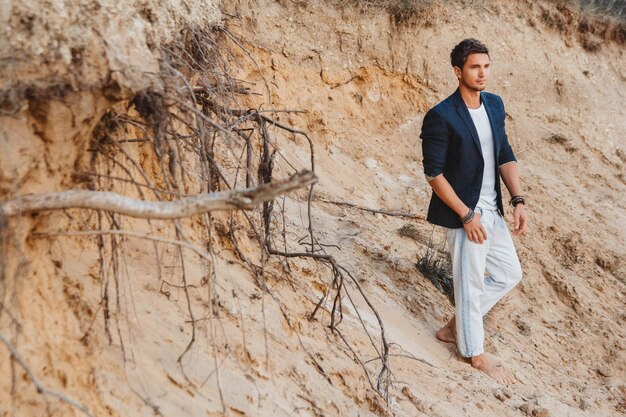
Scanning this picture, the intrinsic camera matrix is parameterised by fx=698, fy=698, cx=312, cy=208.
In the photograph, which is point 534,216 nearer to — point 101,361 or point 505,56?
point 505,56

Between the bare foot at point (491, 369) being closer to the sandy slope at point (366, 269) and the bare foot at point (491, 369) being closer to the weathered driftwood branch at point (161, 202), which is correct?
the sandy slope at point (366, 269)

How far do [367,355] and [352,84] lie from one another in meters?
4.15

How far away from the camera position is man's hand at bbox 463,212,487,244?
4.03m

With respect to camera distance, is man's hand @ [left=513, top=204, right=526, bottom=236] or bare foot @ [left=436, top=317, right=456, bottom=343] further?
bare foot @ [left=436, top=317, right=456, bottom=343]

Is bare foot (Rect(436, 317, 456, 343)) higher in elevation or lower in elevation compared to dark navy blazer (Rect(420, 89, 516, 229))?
lower

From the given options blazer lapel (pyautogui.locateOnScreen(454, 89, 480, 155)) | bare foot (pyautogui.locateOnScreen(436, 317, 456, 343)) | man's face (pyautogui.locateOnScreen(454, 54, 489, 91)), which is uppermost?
man's face (pyautogui.locateOnScreen(454, 54, 489, 91))

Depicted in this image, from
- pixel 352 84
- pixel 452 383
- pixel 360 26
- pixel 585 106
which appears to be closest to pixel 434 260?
pixel 452 383

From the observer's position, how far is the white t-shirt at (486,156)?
4.12 metres

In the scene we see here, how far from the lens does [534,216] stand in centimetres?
672

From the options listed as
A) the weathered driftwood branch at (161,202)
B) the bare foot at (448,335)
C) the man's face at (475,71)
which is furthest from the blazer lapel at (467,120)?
→ the weathered driftwood branch at (161,202)

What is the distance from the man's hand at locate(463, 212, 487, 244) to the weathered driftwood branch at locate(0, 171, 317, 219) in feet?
7.74

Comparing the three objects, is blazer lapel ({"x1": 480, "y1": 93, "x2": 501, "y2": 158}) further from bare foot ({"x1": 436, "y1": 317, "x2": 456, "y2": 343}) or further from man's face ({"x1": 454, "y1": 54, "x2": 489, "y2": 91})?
bare foot ({"x1": 436, "y1": 317, "x2": 456, "y2": 343})

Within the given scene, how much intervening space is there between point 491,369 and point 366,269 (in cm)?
114

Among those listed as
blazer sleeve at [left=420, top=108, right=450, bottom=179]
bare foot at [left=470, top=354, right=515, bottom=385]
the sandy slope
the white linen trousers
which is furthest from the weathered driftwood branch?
bare foot at [left=470, top=354, right=515, bottom=385]
